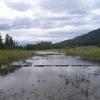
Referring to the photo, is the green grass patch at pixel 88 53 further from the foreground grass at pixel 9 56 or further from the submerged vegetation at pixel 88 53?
the foreground grass at pixel 9 56

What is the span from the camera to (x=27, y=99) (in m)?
17.8

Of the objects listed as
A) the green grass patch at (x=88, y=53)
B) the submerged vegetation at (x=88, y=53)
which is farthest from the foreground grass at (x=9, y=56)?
the green grass patch at (x=88, y=53)

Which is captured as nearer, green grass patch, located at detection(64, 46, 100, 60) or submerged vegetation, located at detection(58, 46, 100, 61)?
submerged vegetation, located at detection(58, 46, 100, 61)

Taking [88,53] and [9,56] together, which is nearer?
[9,56]

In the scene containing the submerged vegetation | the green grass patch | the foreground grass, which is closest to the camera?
the foreground grass

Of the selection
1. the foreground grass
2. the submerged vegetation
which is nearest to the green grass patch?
the submerged vegetation

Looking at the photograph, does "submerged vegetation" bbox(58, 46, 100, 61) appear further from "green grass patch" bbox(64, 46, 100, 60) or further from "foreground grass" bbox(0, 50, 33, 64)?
"foreground grass" bbox(0, 50, 33, 64)

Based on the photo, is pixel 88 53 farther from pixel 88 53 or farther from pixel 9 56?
pixel 9 56

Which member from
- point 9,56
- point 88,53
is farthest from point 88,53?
point 9,56

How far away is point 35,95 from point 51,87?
3543mm

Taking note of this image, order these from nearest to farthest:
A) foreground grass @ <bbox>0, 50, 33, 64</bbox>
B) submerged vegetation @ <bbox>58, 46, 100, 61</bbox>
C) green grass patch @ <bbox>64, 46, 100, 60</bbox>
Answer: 1. foreground grass @ <bbox>0, 50, 33, 64</bbox>
2. submerged vegetation @ <bbox>58, 46, 100, 61</bbox>
3. green grass patch @ <bbox>64, 46, 100, 60</bbox>

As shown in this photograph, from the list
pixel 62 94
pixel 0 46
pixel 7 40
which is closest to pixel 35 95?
pixel 62 94

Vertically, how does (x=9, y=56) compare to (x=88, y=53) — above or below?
above

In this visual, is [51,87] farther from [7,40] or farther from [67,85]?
[7,40]
